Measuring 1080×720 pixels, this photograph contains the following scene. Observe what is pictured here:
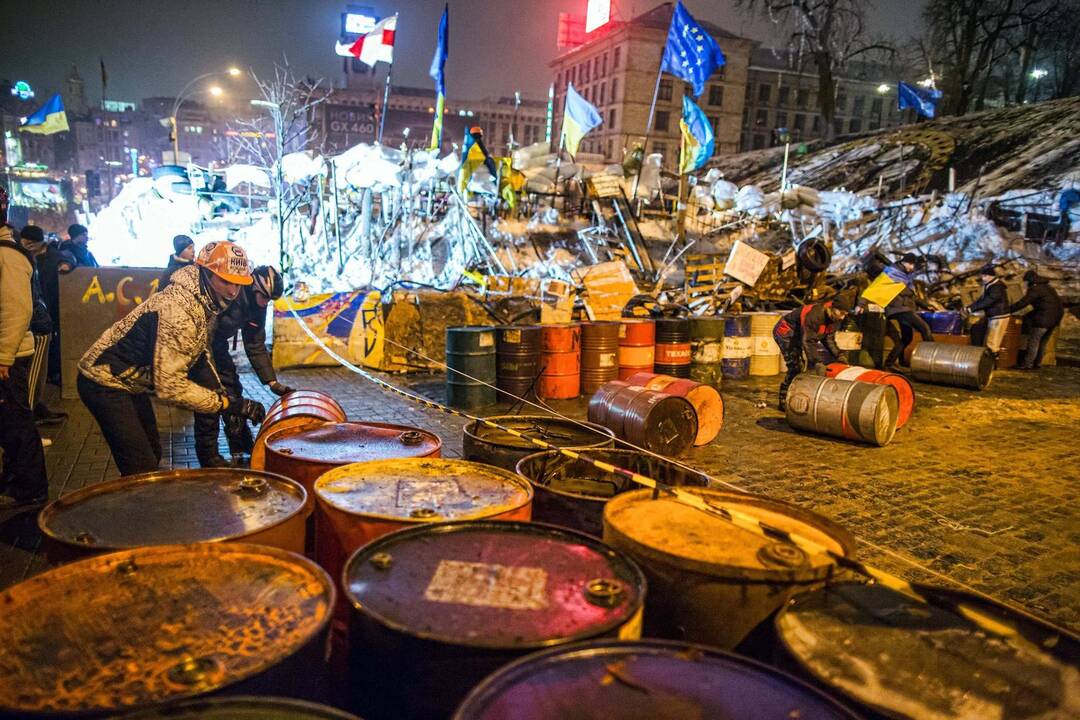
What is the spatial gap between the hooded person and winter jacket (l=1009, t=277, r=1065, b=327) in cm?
1578

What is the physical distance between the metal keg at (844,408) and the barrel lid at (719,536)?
5344 millimetres

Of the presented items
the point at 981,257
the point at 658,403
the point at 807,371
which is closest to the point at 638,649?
the point at 658,403

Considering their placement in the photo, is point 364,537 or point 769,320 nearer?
point 364,537

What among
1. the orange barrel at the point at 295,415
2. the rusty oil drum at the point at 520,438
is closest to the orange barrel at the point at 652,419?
the rusty oil drum at the point at 520,438

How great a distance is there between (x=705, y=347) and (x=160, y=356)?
8546 millimetres

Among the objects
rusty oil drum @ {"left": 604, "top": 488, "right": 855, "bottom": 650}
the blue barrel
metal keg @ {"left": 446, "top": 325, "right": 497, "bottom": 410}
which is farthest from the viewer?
the blue barrel

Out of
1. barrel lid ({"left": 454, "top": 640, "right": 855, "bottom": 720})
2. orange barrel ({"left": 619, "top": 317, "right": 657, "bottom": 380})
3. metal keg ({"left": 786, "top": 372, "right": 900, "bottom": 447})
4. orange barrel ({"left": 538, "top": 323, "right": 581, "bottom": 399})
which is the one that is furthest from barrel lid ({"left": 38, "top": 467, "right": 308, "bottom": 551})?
orange barrel ({"left": 619, "top": 317, "right": 657, "bottom": 380})

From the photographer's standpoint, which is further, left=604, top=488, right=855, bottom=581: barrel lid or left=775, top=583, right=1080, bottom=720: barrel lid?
left=604, top=488, right=855, bottom=581: barrel lid

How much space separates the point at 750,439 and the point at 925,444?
7.43 feet

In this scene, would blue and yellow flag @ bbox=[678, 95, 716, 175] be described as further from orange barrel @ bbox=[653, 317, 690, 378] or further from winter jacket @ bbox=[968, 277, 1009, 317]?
orange barrel @ bbox=[653, 317, 690, 378]

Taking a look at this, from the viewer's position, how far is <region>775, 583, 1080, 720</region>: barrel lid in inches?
70.8

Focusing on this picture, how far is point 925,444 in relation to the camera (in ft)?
26.2

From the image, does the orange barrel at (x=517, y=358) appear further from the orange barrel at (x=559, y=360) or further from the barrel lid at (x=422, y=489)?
the barrel lid at (x=422, y=489)

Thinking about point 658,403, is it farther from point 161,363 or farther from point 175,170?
point 175,170
